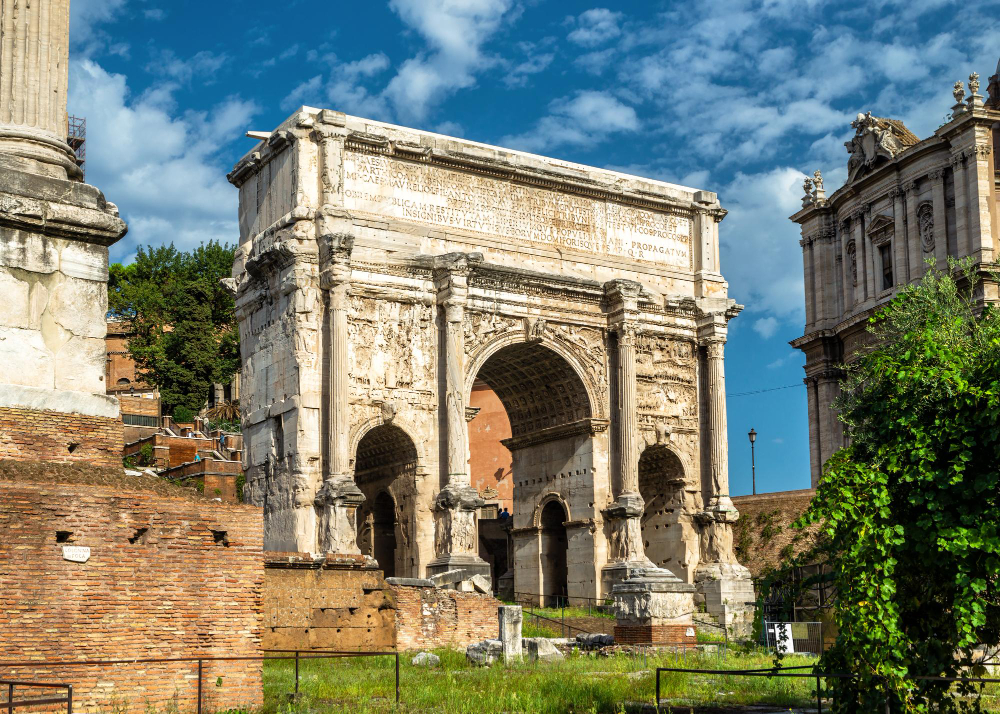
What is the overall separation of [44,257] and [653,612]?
17853mm

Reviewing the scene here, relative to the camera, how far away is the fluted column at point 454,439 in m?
32.4

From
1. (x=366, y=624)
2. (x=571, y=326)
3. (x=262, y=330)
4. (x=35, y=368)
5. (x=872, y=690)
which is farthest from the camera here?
(x=571, y=326)

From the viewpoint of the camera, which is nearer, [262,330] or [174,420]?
[262,330]

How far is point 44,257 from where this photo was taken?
1034 centimetres

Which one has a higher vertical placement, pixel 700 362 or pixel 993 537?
pixel 700 362

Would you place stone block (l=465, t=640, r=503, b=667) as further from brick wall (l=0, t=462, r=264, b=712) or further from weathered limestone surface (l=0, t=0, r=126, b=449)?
weathered limestone surface (l=0, t=0, r=126, b=449)

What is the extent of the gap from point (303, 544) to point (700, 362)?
46.2ft

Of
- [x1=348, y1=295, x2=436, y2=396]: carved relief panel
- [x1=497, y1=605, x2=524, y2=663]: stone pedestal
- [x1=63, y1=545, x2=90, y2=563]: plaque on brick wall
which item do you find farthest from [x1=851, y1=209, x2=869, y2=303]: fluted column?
[x1=63, y1=545, x2=90, y2=563]: plaque on brick wall

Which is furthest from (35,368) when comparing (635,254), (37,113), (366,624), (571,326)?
(635,254)

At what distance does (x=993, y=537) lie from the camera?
11766 mm

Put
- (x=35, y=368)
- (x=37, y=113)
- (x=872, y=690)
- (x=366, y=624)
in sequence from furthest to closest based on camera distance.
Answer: (x=366, y=624) < (x=872, y=690) < (x=37, y=113) < (x=35, y=368)

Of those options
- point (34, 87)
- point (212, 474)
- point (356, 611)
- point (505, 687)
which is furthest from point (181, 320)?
point (34, 87)

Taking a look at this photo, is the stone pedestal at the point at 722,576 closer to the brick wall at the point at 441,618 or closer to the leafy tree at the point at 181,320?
the brick wall at the point at 441,618

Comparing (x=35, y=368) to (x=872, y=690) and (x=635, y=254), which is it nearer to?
A: (x=872, y=690)
